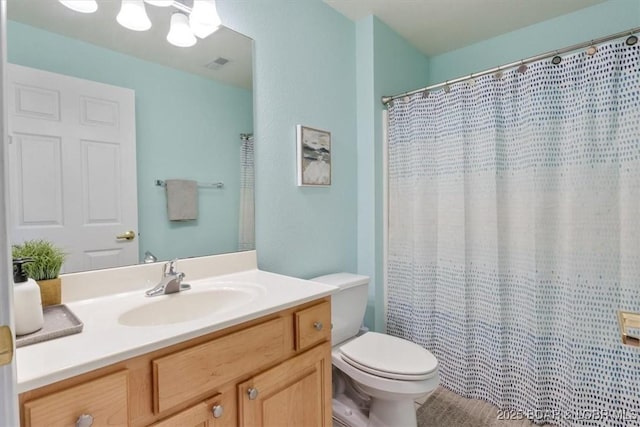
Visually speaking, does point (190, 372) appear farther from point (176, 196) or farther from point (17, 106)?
point (17, 106)

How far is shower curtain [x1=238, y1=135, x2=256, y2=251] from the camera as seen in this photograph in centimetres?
155

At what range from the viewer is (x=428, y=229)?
2049 millimetres

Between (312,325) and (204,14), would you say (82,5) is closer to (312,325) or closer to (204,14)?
(204,14)

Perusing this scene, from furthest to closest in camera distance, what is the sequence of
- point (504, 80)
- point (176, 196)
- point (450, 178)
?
point (450, 178) → point (504, 80) → point (176, 196)

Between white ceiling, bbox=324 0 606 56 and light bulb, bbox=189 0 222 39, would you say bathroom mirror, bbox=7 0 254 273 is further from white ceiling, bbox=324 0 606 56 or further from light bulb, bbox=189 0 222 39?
white ceiling, bbox=324 0 606 56

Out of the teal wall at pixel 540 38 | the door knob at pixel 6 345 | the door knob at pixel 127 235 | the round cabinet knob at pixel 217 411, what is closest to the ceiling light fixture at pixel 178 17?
the door knob at pixel 127 235

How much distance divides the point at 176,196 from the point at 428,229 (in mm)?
1489

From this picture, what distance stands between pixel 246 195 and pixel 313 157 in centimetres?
48

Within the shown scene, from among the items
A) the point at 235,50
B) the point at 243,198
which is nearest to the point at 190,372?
the point at 243,198

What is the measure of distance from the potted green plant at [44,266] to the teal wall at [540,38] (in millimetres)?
2811

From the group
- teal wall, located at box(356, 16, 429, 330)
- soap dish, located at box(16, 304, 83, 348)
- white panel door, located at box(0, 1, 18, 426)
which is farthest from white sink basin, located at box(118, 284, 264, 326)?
teal wall, located at box(356, 16, 429, 330)

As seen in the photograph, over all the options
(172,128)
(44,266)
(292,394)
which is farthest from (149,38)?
(292,394)

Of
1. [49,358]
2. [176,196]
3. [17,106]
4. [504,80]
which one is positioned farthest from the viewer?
[504,80]

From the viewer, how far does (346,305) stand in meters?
1.73
